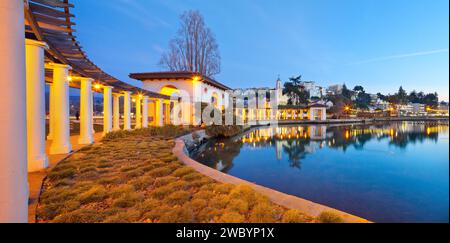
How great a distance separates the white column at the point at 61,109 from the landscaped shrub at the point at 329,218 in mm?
7587

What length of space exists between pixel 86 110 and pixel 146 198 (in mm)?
7110

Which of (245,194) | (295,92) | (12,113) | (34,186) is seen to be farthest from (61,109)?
(295,92)

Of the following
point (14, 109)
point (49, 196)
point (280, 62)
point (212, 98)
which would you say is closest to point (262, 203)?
point (14, 109)

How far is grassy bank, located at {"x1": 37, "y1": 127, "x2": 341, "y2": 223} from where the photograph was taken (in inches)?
116

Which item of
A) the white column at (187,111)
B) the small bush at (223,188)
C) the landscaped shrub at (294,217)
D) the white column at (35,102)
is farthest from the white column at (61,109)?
the white column at (187,111)

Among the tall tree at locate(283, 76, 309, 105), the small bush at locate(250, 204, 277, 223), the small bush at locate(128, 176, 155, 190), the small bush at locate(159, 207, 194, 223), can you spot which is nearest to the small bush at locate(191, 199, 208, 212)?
the small bush at locate(159, 207, 194, 223)

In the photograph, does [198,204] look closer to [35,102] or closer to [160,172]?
[160,172]

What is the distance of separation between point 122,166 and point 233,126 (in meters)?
13.5

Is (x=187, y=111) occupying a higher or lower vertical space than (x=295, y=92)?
lower

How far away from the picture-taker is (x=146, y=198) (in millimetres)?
3723

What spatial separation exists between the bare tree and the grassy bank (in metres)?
19.4

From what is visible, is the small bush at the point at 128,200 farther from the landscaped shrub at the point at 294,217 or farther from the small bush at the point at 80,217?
the landscaped shrub at the point at 294,217

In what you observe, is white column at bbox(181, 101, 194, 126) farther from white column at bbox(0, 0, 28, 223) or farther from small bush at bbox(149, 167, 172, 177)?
white column at bbox(0, 0, 28, 223)

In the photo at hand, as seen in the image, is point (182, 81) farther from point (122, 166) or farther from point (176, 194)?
point (176, 194)
